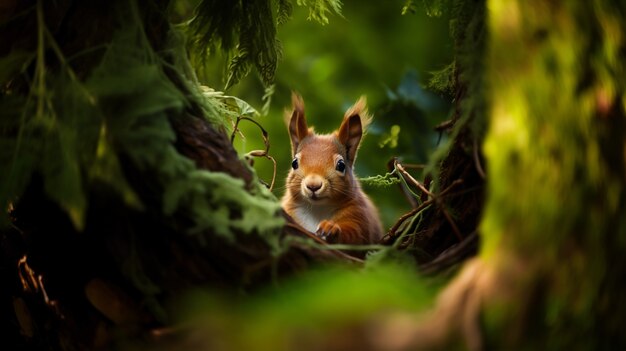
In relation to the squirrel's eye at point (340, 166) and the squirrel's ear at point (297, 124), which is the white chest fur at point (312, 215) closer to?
the squirrel's eye at point (340, 166)

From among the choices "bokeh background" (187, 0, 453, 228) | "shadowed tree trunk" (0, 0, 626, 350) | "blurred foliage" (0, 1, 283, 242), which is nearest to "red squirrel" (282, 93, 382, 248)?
"bokeh background" (187, 0, 453, 228)

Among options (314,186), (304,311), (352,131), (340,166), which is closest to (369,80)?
(352,131)

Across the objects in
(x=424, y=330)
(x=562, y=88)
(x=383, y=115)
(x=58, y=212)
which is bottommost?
(x=383, y=115)

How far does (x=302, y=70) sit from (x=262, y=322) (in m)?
2.39

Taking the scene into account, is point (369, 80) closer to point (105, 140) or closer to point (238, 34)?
point (238, 34)

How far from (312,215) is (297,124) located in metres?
0.36

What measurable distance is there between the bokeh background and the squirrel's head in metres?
0.40

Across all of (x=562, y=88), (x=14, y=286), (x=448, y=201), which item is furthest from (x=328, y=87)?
(x=562, y=88)

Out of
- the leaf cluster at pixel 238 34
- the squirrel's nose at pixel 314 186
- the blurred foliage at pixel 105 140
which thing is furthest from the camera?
the squirrel's nose at pixel 314 186

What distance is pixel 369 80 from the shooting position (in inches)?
117

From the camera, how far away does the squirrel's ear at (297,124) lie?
2367 mm

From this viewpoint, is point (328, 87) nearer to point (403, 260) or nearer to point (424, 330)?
point (403, 260)

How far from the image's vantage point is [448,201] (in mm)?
1433

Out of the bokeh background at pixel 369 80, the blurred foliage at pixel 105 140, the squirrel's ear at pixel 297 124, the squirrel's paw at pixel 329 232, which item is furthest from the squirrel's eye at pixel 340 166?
the blurred foliage at pixel 105 140
